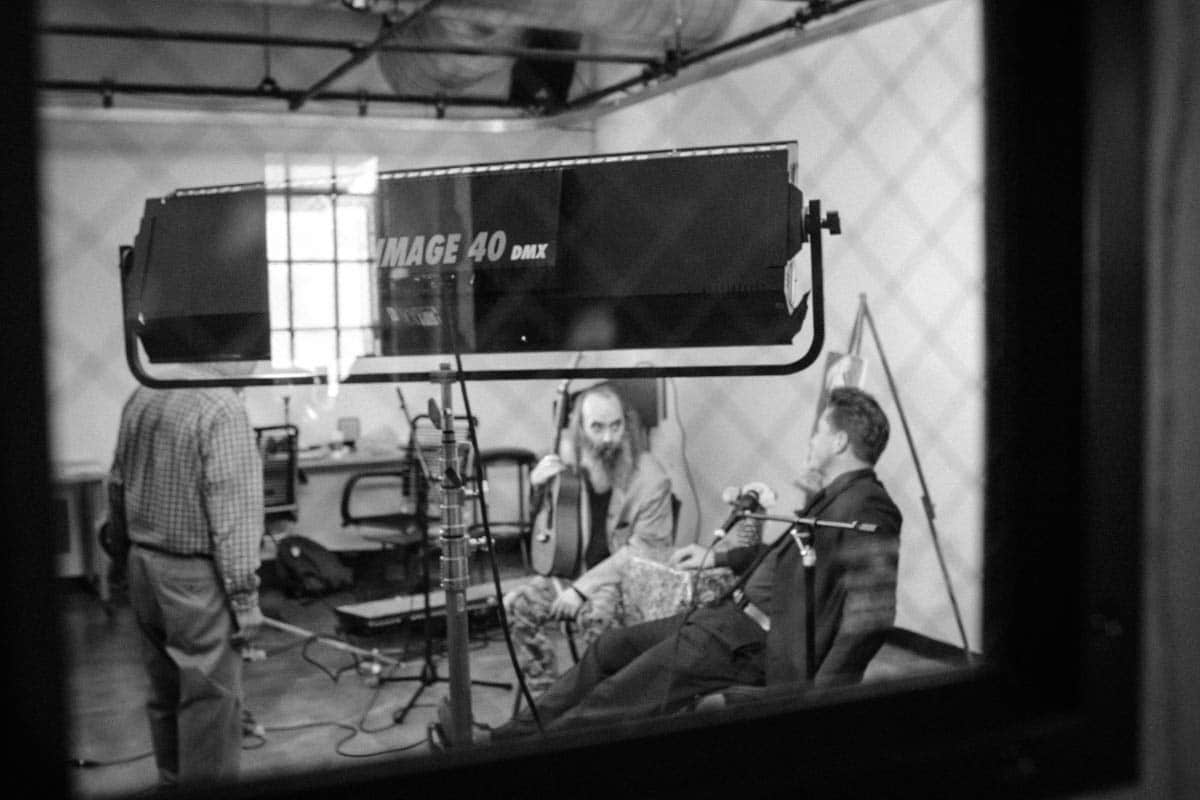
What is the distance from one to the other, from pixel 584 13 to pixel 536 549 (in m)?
2.43

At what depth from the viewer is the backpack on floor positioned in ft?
18.7

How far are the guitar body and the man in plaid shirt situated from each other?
0.94m

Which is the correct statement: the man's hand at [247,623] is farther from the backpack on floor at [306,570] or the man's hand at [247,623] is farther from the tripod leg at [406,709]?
the backpack on floor at [306,570]

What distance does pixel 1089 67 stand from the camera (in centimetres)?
80

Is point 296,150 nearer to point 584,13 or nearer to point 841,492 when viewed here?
point 584,13

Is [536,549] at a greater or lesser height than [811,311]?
lesser

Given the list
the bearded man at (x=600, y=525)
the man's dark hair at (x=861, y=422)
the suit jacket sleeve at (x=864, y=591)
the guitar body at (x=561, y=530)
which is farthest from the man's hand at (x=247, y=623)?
the man's dark hair at (x=861, y=422)

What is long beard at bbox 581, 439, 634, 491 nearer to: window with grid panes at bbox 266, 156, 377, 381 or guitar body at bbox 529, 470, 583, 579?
guitar body at bbox 529, 470, 583, 579

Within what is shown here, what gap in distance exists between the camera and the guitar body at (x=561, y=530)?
3.43 metres

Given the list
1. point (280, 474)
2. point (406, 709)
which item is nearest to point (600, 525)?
point (406, 709)

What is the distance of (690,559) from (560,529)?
Answer: 20.6 inches

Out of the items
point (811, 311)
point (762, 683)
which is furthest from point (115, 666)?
point (811, 311)

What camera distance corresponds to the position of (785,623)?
8.20 ft

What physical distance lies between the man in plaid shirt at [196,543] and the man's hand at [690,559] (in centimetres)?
113
